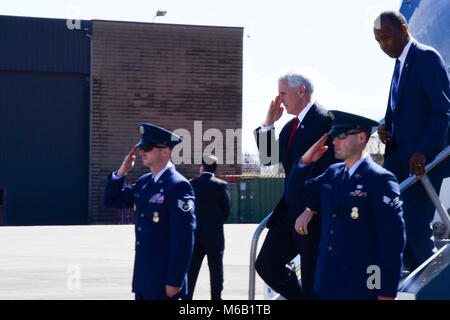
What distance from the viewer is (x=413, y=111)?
519 centimetres

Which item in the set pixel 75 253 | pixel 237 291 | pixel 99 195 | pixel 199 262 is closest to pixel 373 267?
pixel 199 262

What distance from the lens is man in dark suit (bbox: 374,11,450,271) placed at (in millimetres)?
5094

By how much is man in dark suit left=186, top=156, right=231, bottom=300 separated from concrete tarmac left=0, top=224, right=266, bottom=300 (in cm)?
135

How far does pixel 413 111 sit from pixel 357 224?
3.95 feet

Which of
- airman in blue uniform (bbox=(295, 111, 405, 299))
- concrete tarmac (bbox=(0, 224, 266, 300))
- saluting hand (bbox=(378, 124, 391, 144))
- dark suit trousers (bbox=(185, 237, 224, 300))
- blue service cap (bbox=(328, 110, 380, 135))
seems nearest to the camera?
airman in blue uniform (bbox=(295, 111, 405, 299))

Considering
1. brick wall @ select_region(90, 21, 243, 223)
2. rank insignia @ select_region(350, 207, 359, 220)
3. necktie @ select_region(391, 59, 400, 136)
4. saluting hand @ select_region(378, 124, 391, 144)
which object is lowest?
rank insignia @ select_region(350, 207, 359, 220)

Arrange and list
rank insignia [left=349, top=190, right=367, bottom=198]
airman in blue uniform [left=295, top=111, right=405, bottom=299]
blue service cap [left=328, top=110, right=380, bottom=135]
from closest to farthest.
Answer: airman in blue uniform [left=295, top=111, right=405, bottom=299] → rank insignia [left=349, top=190, right=367, bottom=198] → blue service cap [left=328, top=110, right=380, bottom=135]

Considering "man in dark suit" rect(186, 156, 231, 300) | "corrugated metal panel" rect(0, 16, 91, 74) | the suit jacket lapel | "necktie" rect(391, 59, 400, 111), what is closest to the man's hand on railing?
the suit jacket lapel

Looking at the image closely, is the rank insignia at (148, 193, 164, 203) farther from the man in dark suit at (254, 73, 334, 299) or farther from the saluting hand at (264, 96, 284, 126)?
the saluting hand at (264, 96, 284, 126)

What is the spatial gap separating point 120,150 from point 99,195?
7.21 ft

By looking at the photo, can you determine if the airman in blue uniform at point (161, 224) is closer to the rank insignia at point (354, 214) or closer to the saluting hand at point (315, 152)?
the saluting hand at point (315, 152)

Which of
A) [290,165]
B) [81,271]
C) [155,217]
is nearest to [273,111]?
[290,165]

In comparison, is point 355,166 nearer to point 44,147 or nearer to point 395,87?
point 395,87

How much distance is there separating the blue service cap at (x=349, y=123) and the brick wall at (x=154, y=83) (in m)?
31.6
